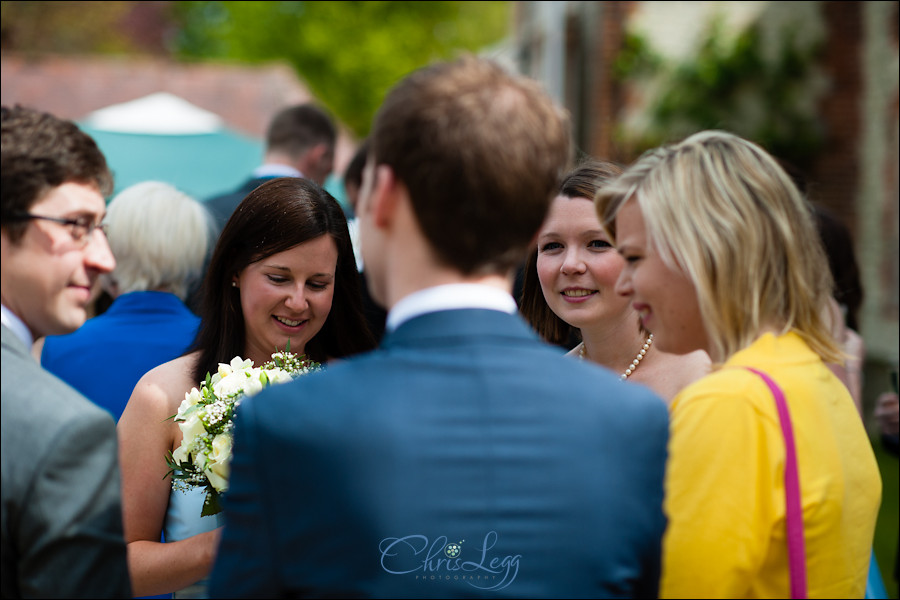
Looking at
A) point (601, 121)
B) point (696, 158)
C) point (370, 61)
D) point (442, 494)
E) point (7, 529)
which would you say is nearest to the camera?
point (442, 494)

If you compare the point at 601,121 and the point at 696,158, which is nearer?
the point at 696,158

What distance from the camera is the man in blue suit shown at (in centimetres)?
155

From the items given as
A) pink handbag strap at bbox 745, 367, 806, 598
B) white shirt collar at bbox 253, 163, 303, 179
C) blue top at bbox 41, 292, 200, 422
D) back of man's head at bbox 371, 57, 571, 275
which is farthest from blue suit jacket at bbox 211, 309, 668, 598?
white shirt collar at bbox 253, 163, 303, 179

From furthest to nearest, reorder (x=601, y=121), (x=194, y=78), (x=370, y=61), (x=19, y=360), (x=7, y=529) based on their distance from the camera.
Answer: (x=370, y=61)
(x=194, y=78)
(x=601, y=121)
(x=19, y=360)
(x=7, y=529)

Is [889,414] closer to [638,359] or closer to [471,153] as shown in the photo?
[638,359]

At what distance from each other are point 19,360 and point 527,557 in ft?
3.39

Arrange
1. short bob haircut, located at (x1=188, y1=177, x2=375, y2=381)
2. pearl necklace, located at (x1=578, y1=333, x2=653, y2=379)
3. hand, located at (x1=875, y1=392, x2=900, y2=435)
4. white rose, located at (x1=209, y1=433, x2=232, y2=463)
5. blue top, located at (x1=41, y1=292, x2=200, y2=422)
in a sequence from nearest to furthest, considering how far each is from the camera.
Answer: white rose, located at (x1=209, y1=433, x2=232, y2=463), short bob haircut, located at (x1=188, y1=177, x2=375, y2=381), pearl necklace, located at (x1=578, y1=333, x2=653, y2=379), blue top, located at (x1=41, y1=292, x2=200, y2=422), hand, located at (x1=875, y1=392, x2=900, y2=435)

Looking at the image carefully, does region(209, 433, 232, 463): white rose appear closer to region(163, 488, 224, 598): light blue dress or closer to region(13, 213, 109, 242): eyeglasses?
region(163, 488, 224, 598): light blue dress

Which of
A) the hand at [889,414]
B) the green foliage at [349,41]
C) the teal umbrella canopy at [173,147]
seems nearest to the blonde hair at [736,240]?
the hand at [889,414]

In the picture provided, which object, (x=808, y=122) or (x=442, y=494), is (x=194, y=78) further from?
(x=442, y=494)

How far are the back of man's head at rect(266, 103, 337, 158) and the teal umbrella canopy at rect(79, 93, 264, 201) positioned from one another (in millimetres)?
2453

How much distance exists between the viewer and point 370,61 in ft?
93.0

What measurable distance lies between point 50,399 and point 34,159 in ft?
1.61

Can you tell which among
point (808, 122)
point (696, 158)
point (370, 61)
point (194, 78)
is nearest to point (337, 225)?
point (696, 158)
